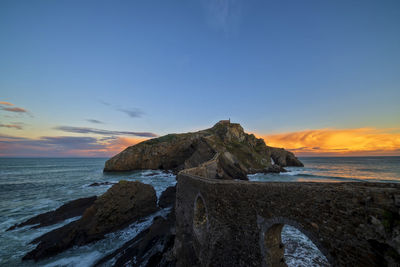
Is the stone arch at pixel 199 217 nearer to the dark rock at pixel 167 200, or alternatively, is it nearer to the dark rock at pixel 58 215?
the dark rock at pixel 167 200

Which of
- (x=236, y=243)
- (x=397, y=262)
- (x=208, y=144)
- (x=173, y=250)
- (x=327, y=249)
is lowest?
(x=173, y=250)

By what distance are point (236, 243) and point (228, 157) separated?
37.5 meters

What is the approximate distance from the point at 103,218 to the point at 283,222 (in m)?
16.1

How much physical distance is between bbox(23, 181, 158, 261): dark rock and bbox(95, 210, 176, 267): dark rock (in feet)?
11.2

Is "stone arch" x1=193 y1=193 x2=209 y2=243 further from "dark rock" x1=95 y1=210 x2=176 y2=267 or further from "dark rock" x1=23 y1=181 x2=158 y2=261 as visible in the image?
"dark rock" x1=23 y1=181 x2=158 y2=261

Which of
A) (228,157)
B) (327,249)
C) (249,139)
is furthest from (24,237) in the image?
(249,139)

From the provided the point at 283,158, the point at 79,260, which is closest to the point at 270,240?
the point at 79,260

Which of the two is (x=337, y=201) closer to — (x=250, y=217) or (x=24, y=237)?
(x=250, y=217)

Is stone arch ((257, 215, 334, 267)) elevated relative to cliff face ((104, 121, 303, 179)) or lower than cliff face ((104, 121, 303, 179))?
lower

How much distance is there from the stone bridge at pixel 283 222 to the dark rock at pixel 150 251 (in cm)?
121

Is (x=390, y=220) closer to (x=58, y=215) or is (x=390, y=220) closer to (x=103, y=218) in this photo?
(x=103, y=218)

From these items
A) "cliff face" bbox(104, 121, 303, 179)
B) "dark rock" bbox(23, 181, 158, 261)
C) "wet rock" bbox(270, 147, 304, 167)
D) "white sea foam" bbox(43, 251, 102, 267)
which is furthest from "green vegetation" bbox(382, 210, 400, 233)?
"wet rock" bbox(270, 147, 304, 167)

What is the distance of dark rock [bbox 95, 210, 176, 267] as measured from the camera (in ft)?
32.8

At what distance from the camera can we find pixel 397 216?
146 inches
